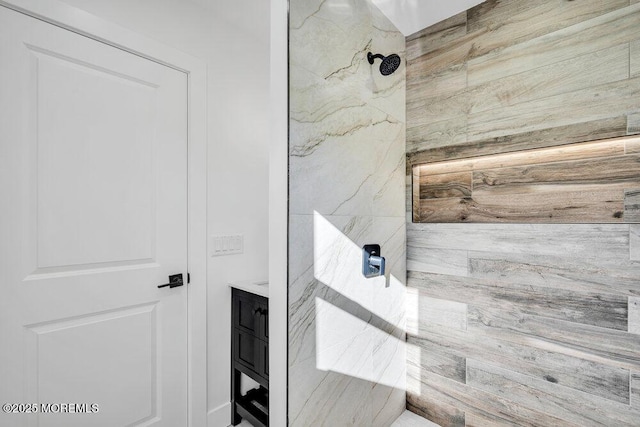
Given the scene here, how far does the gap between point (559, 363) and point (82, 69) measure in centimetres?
234

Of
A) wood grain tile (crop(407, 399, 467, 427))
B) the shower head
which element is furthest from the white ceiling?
wood grain tile (crop(407, 399, 467, 427))

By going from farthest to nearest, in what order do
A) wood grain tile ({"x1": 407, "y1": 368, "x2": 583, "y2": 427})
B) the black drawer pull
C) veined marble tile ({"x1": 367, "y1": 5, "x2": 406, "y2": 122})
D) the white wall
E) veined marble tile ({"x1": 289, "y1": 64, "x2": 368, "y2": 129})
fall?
the white wall, the black drawer pull, veined marble tile ({"x1": 367, "y1": 5, "x2": 406, "y2": 122}), wood grain tile ({"x1": 407, "y1": 368, "x2": 583, "y2": 427}), veined marble tile ({"x1": 289, "y1": 64, "x2": 368, "y2": 129})

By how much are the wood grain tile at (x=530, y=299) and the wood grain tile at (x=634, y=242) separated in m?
0.15

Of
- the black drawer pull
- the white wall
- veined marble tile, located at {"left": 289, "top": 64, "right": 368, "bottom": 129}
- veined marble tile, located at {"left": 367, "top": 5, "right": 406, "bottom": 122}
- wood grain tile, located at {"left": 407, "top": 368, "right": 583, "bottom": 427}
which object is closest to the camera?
veined marble tile, located at {"left": 289, "top": 64, "right": 368, "bottom": 129}

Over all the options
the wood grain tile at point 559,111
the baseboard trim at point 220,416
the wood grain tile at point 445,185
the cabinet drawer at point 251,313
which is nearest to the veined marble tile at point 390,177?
the wood grain tile at point 445,185

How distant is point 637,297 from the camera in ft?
3.33

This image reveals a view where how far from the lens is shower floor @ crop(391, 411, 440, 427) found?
1.45m

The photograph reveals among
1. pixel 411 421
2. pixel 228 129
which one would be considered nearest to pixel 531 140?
pixel 411 421

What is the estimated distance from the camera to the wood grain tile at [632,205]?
1.03 meters

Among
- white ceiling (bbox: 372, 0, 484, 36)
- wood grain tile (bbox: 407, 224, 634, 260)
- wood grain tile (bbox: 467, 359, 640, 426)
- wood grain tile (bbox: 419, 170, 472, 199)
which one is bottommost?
wood grain tile (bbox: 467, 359, 640, 426)

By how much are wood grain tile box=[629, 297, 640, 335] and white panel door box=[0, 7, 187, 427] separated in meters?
1.94

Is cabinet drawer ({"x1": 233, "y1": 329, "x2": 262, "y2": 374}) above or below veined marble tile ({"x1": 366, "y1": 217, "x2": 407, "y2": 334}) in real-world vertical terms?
below

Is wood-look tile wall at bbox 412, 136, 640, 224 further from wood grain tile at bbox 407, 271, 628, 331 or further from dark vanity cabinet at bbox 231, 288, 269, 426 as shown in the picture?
dark vanity cabinet at bbox 231, 288, 269, 426

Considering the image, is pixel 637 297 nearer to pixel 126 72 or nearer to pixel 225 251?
pixel 225 251
